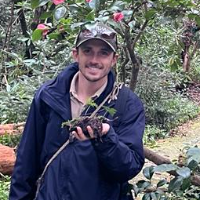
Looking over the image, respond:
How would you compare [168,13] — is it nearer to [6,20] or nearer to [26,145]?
[26,145]

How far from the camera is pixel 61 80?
2246mm

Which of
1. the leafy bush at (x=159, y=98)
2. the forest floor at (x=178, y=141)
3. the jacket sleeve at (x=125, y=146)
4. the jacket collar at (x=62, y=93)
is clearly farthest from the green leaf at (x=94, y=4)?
the leafy bush at (x=159, y=98)

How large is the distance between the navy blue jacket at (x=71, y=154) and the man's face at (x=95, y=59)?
0.09 m

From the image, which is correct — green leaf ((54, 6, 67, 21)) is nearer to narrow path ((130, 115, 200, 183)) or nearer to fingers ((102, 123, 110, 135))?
fingers ((102, 123, 110, 135))

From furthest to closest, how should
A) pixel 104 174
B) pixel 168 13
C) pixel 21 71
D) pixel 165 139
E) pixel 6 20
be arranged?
pixel 6 20 → pixel 165 139 → pixel 21 71 → pixel 168 13 → pixel 104 174

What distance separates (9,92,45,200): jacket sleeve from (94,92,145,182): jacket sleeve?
366mm

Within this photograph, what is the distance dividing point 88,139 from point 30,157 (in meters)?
0.42

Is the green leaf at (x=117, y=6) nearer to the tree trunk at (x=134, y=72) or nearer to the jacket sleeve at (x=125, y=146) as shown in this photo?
the jacket sleeve at (x=125, y=146)

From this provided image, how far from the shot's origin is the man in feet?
6.75

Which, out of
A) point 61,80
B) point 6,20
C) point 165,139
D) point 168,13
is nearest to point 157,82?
point 165,139

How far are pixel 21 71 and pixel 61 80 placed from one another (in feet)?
16.0

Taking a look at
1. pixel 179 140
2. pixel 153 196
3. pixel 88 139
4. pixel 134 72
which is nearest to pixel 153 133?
pixel 179 140

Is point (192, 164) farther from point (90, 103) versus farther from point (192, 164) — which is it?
point (90, 103)

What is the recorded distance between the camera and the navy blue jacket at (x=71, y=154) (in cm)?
202
